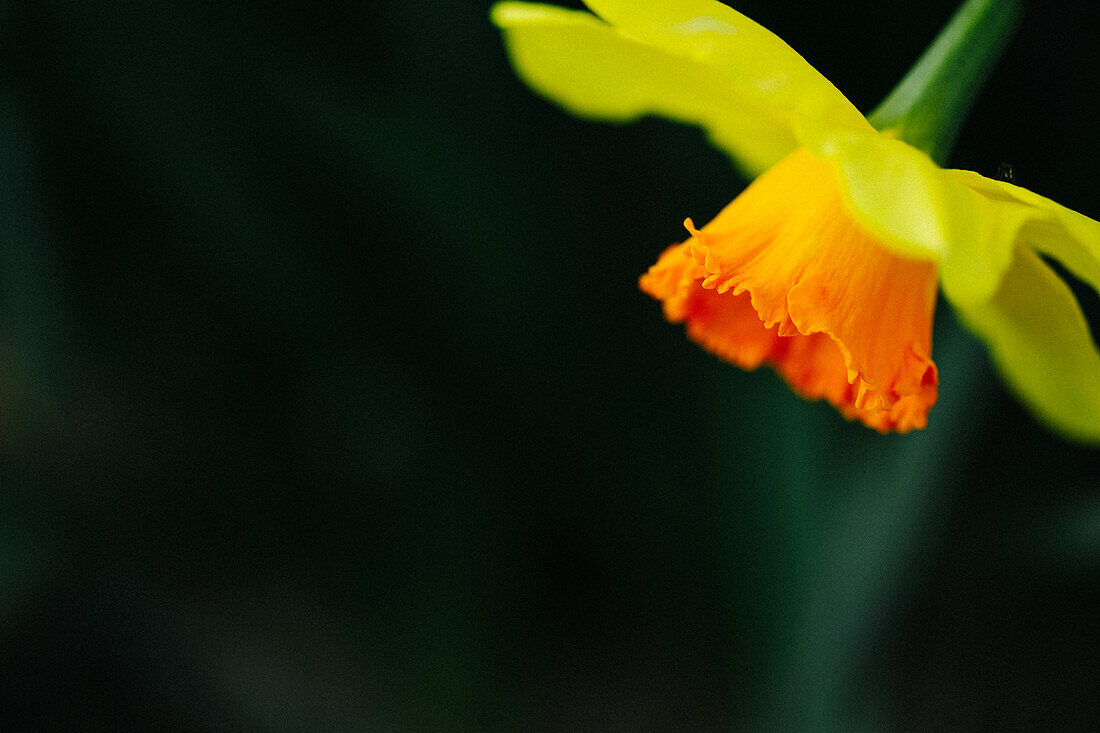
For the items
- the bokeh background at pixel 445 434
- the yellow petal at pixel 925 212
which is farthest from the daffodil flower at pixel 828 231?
the bokeh background at pixel 445 434

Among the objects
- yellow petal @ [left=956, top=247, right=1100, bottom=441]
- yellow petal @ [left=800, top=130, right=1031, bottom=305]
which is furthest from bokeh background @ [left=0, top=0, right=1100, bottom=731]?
yellow petal @ [left=800, top=130, right=1031, bottom=305]

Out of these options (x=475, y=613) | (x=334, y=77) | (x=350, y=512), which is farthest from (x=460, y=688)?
(x=334, y=77)

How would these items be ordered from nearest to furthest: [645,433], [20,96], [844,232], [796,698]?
1. [844,232]
2. [20,96]
3. [796,698]
4. [645,433]

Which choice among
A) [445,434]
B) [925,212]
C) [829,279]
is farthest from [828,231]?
[445,434]

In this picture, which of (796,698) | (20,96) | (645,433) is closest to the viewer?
(20,96)

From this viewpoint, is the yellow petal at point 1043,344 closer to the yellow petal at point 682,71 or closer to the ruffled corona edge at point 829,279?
the ruffled corona edge at point 829,279

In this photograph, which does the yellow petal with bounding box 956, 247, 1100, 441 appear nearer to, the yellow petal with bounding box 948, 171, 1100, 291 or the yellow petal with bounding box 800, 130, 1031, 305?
the yellow petal with bounding box 948, 171, 1100, 291

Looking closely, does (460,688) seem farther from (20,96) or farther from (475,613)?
(20,96)
